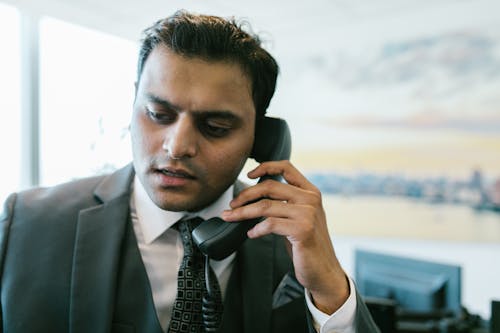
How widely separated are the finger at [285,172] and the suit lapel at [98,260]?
0.33 meters

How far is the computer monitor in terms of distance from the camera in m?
1.52

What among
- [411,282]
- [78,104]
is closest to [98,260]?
[411,282]

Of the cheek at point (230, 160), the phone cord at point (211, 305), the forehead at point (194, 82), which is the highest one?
the forehead at point (194, 82)

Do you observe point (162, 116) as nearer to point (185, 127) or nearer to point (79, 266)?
point (185, 127)

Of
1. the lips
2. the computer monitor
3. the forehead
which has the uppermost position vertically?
the forehead

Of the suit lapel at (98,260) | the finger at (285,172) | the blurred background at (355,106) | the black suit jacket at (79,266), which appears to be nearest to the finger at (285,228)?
the finger at (285,172)

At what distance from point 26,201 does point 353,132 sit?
9.18 ft

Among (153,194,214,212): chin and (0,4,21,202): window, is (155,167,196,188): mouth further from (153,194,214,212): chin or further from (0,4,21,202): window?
(0,4,21,202): window

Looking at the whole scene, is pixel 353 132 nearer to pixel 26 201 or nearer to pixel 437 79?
pixel 437 79

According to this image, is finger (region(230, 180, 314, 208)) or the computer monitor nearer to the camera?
finger (region(230, 180, 314, 208))

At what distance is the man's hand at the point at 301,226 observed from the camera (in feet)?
2.99

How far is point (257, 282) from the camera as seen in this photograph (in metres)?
1.07

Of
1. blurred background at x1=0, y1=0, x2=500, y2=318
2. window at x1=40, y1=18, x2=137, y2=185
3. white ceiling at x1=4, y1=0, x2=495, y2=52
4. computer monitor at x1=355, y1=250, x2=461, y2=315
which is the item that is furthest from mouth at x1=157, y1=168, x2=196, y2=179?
white ceiling at x1=4, y1=0, x2=495, y2=52

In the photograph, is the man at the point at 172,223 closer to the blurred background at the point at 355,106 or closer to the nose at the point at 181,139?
the nose at the point at 181,139
